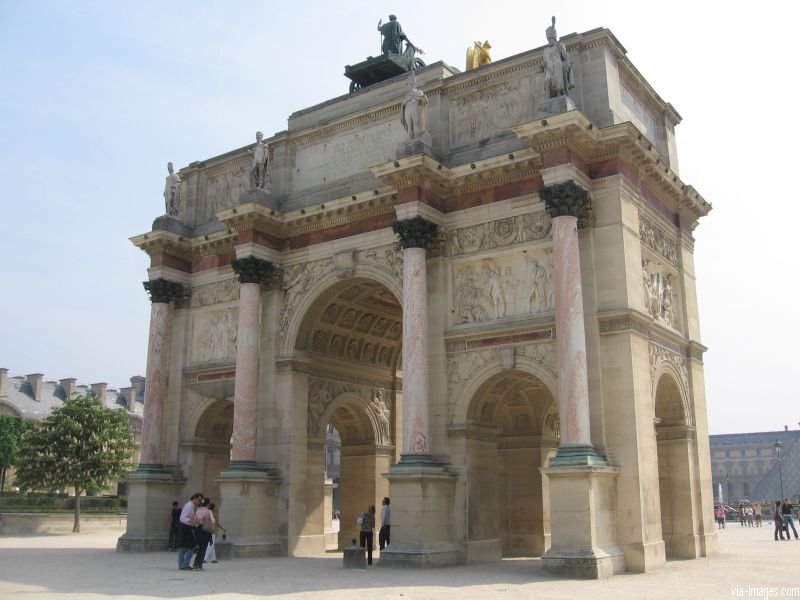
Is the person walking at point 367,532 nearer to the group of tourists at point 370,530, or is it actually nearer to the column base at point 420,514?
the group of tourists at point 370,530

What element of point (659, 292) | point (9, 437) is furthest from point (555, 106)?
point (9, 437)

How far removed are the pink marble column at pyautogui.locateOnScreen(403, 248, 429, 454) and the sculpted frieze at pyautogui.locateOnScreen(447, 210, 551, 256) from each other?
1170 millimetres

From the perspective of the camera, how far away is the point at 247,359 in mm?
25547

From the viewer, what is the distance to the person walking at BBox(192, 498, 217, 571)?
1866 centimetres

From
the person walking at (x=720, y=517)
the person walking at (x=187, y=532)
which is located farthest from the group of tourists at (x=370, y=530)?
the person walking at (x=720, y=517)

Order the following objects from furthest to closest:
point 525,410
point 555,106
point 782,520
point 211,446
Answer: point 782,520
point 211,446
point 525,410
point 555,106

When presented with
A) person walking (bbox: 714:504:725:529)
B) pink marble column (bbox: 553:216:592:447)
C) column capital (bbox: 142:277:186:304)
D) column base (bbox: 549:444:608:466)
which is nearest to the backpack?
column base (bbox: 549:444:608:466)

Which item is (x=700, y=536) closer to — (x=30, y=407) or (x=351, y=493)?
(x=351, y=493)

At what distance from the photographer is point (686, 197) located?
25.4 metres

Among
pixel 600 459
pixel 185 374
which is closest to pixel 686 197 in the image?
pixel 600 459

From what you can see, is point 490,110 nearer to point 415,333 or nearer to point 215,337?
point 415,333

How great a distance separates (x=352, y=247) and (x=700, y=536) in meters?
12.7

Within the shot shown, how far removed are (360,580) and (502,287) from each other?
343 inches

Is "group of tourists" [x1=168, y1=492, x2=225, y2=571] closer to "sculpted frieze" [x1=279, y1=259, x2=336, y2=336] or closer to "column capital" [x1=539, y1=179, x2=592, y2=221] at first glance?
"sculpted frieze" [x1=279, y1=259, x2=336, y2=336]
